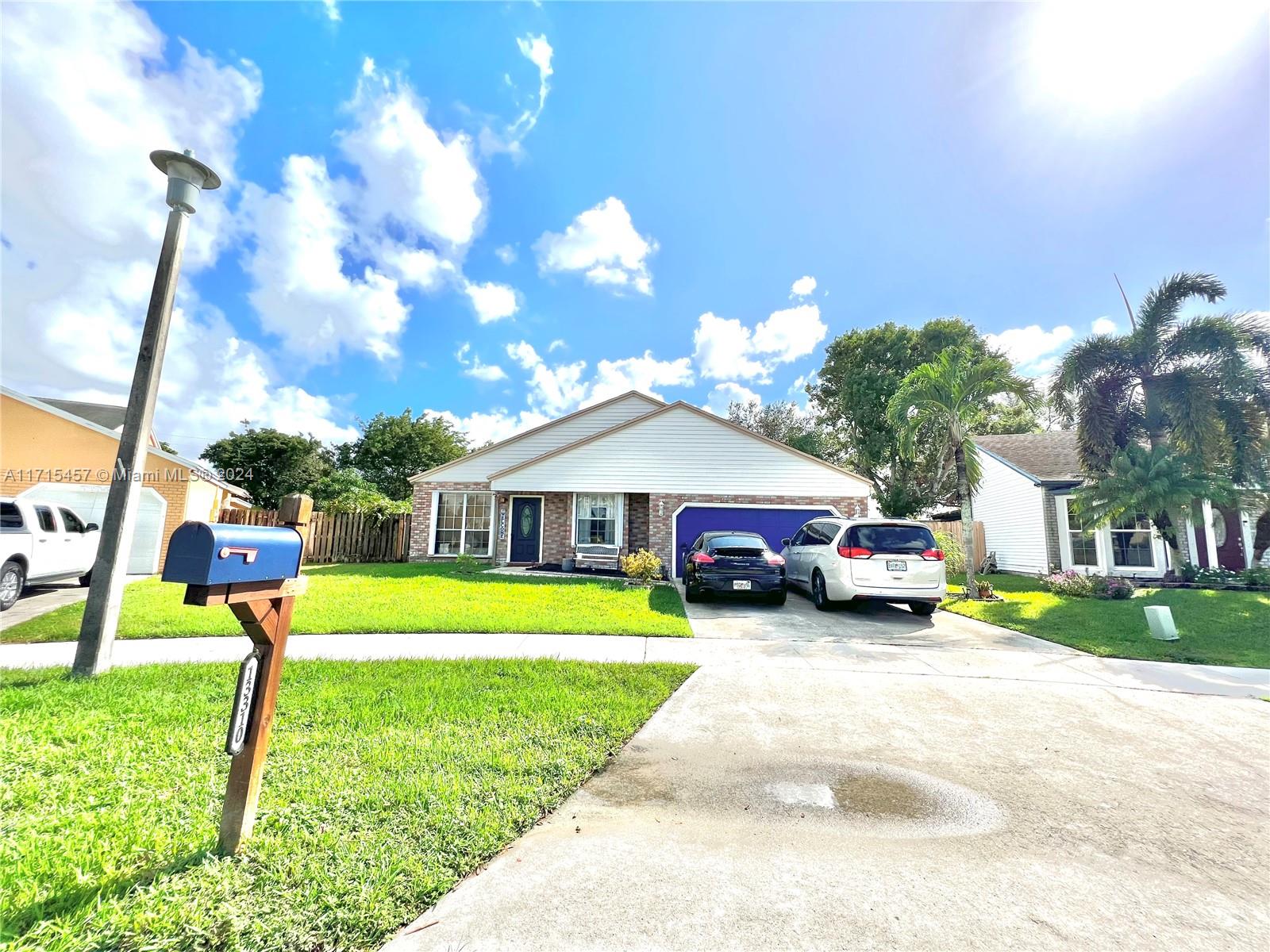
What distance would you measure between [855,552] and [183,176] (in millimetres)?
10302

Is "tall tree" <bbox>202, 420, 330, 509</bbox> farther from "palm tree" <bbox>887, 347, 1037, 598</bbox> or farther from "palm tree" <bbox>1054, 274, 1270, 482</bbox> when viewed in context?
"palm tree" <bbox>1054, 274, 1270, 482</bbox>

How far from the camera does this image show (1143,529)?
48.4 ft

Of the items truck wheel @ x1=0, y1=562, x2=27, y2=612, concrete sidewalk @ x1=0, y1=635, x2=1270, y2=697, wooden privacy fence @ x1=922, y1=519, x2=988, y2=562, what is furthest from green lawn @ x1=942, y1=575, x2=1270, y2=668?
truck wheel @ x1=0, y1=562, x2=27, y2=612

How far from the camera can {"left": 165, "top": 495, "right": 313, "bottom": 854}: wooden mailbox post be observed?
2.16 meters

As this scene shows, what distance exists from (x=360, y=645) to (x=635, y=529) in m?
11.2

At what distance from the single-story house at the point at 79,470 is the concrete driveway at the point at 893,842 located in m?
15.4

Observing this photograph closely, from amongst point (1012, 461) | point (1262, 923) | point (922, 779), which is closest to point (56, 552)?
point (922, 779)

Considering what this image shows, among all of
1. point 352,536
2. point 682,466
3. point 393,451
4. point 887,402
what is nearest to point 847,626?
point 682,466

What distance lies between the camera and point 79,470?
43.0 feet

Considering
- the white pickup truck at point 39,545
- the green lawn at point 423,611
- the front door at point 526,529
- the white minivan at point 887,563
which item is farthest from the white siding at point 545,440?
the white minivan at point 887,563

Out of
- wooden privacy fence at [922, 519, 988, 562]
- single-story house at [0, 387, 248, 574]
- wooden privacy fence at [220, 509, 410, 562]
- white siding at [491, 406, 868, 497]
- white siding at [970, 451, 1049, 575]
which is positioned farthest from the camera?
wooden privacy fence at [922, 519, 988, 562]

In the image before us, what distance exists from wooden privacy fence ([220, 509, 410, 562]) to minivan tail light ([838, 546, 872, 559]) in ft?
49.9

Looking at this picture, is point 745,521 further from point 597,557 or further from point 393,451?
point 393,451

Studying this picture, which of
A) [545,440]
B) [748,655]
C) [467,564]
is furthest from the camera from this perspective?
[545,440]
